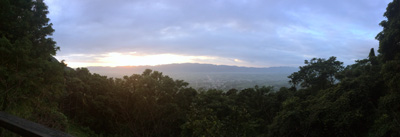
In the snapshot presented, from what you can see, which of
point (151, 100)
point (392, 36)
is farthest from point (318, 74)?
point (151, 100)

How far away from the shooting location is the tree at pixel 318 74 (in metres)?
25.2

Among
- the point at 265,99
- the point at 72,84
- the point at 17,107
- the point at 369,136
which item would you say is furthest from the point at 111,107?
the point at 369,136

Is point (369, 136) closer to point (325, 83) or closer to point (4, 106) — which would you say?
point (325, 83)

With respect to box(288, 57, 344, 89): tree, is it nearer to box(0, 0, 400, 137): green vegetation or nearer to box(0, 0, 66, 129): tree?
box(0, 0, 400, 137): green vegetation

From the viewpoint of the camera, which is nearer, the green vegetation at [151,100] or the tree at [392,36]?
the green vegetation at [151,100]

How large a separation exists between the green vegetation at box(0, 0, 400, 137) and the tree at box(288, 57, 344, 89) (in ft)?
10.7

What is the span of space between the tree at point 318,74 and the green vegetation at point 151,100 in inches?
128

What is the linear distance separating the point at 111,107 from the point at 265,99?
616 inches

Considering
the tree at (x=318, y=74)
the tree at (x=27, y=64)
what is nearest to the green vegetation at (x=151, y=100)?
the tree at (x=27, y=64)

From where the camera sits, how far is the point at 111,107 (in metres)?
16.7

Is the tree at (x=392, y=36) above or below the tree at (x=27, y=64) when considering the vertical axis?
above

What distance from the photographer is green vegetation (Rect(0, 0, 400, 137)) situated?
8.30 metres

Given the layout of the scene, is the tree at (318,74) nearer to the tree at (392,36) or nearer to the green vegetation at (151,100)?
the green vegetation at (151,100)

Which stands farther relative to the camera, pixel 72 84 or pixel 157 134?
pixel 72 84
